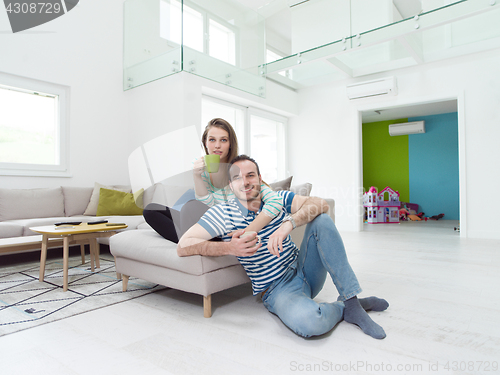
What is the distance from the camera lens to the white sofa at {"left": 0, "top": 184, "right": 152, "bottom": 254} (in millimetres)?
2676

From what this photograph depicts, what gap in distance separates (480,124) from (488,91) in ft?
1.41

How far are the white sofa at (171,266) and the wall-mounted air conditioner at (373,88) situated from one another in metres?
4.15

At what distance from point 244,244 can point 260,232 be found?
0.42 feet

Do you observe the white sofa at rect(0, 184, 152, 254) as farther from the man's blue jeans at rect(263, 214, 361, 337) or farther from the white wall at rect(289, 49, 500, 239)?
the white wall at rect(289, 49, 500, 239)

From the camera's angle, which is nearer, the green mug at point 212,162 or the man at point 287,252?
the man at point 287,252

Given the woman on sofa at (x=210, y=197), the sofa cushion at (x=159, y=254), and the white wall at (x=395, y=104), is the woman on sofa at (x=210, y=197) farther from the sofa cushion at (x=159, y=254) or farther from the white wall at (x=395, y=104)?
the white wall at (x=395, y=104)

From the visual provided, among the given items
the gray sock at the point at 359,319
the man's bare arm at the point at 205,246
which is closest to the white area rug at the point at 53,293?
the man's bare arm at the point at 205,246

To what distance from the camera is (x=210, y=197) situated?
1.63 meters

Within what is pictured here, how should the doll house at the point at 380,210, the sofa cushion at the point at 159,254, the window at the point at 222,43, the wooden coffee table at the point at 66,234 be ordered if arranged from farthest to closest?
the doll house at the point at 380,210
the window at the point at 222,43
the wooden coffee table at the point at 66,234
the sofa cushion at the point at 159,254

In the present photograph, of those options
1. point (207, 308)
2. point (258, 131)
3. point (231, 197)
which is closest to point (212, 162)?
point (231, 197)

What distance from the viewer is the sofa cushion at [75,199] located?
3.54 metres

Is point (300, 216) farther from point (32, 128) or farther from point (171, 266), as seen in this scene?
point (32, 128)

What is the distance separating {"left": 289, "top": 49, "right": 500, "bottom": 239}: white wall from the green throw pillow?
10.3 feet

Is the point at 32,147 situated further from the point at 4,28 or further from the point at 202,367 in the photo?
the point at 202,367
